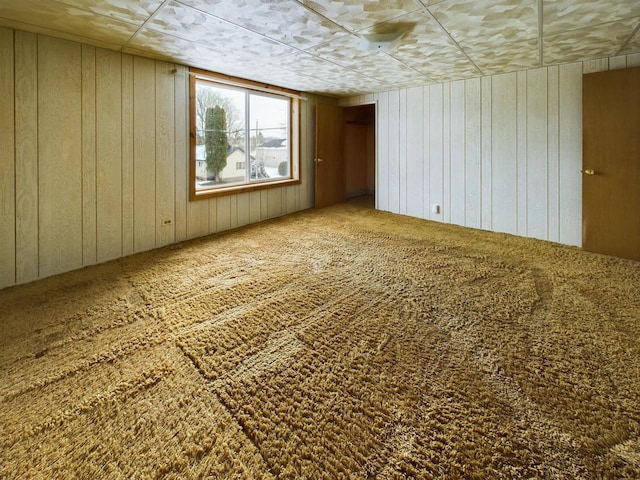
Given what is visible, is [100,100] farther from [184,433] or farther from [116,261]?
[184,433]

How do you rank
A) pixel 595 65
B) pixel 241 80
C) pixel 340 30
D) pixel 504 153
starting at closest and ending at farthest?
pixel 340 30, pixel 595 65, pixel 504 153, pixel 241 80

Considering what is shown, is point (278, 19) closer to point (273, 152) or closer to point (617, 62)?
point (273, 152)

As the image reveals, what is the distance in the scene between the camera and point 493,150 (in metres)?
4.23

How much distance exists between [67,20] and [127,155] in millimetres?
1157

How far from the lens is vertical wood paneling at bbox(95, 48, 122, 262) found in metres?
3.07

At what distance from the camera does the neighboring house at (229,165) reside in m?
4.21

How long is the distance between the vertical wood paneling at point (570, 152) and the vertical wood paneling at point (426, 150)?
1553 mm

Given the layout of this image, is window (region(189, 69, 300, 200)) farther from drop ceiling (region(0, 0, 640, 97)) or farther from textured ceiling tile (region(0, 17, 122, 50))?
textured ceiling tile (region(0, 17, 122, 50))

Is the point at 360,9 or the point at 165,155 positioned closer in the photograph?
the point at 360,9

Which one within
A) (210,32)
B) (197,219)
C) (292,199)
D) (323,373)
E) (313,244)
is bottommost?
(323,373)

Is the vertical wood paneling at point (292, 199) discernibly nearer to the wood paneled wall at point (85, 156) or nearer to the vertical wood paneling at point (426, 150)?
the wood paneled wall at point (85, 156)

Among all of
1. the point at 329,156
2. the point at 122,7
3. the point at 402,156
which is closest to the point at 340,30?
the point at 122,7

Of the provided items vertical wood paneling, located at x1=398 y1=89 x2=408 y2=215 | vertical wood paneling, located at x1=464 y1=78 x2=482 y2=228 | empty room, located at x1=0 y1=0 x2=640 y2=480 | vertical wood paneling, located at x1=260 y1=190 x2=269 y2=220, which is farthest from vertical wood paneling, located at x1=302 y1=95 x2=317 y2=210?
vertical wood paneling, located at x1=464 y1=78 x2=482 y2=228

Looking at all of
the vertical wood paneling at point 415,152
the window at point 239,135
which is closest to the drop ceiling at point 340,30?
the window at point 239,135
